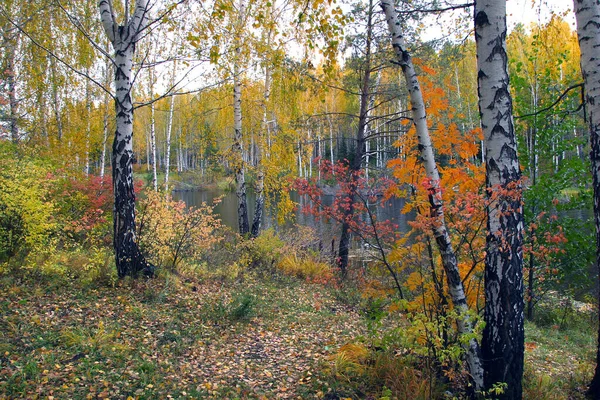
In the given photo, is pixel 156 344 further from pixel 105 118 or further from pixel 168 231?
pixel 105 118

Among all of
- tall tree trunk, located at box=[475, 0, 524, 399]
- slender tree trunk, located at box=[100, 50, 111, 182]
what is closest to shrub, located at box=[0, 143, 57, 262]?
tall tree trunk, located at box=[475, 0, 524, 399]

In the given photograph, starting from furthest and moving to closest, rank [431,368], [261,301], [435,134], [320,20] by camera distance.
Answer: [261,301] < [435,134] < [320,20] < [431,368]

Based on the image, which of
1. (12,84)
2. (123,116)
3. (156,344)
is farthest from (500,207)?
(12,84)

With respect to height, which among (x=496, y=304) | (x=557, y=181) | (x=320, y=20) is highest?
(x=320, y=20)

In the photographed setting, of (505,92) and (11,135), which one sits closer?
(505,92)

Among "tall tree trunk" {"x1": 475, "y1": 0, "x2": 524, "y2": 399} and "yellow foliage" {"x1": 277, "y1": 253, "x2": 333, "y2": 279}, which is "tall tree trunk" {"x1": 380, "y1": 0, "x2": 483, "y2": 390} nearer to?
"tall tree trunk" {"x1": 475, "y1": 0, "x2": 524, "y2": 399}

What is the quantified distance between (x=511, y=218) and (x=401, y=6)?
6.02m

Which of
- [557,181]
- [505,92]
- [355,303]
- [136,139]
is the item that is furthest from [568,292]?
[136,139]

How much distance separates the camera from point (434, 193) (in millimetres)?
3305

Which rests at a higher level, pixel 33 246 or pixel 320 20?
pixel 320 20

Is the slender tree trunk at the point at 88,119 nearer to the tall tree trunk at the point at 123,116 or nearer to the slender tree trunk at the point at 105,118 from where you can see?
the slender tree trunk at the point at 105,118

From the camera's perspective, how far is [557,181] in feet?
24.0

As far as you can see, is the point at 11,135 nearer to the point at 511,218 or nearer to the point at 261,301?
the point at 261,301

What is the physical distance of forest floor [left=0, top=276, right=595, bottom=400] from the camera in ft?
10.4
